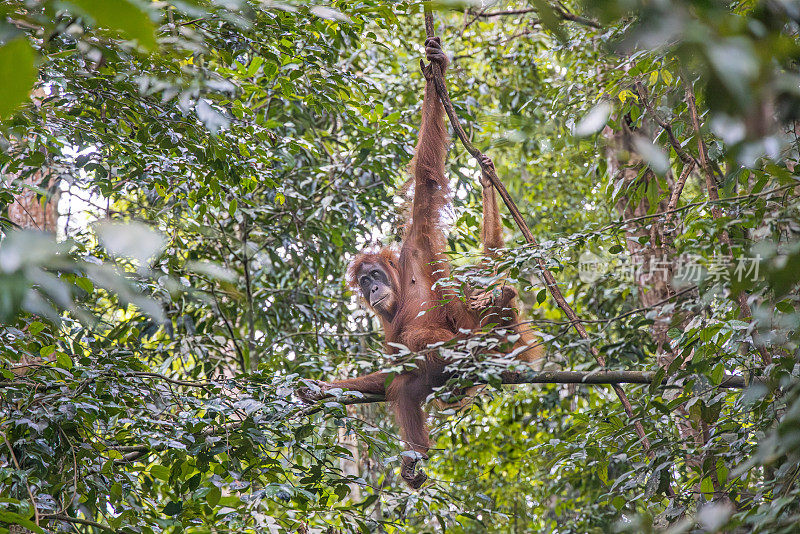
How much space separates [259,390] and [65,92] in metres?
1.67

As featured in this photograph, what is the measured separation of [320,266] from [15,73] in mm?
4774

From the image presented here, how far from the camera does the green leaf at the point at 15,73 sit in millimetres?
523

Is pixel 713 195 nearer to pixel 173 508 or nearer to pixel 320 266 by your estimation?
pixel 173 508

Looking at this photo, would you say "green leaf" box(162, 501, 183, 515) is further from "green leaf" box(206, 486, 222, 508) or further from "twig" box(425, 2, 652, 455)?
"twig" box(425, 2, 652, 455)

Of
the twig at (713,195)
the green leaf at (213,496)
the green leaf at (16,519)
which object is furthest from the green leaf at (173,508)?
the twig at (713,195)

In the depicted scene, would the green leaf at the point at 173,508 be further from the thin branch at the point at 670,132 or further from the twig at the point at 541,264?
the thin branch at the point at 670,132

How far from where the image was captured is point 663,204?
5.11 meters

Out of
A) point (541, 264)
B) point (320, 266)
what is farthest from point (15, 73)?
point (320, 266)

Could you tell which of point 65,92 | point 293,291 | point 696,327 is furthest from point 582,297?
Result: point 65,92

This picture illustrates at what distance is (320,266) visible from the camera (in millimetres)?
5285

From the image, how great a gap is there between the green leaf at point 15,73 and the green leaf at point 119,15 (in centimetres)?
6

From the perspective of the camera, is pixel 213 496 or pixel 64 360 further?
pixel 64 360

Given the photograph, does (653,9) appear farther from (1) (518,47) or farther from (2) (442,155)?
(1) (518,47)

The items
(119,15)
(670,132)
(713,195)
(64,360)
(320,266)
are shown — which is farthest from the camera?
(320,266)
